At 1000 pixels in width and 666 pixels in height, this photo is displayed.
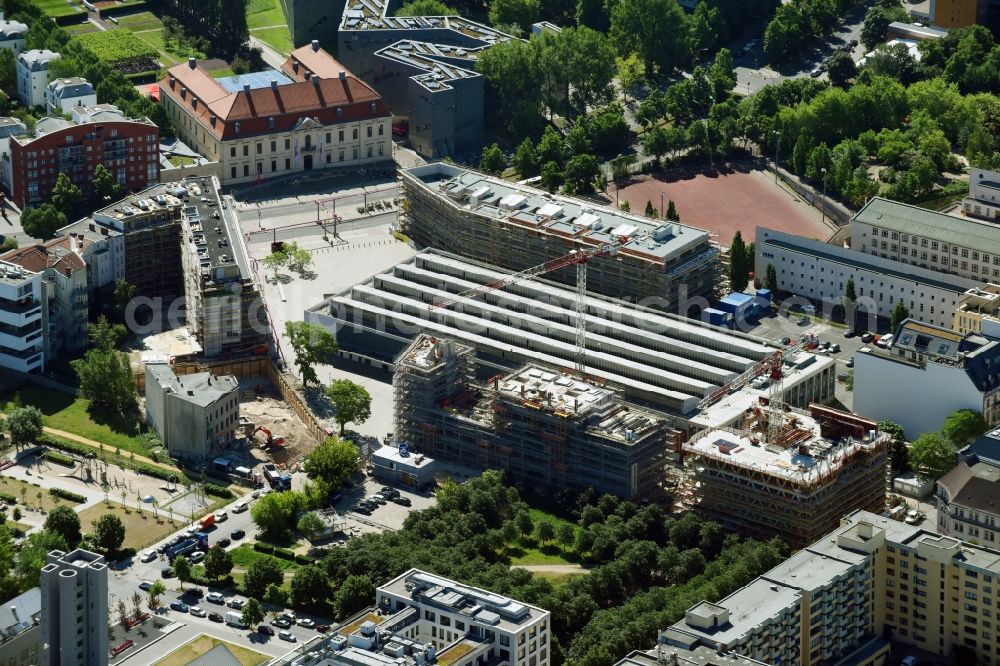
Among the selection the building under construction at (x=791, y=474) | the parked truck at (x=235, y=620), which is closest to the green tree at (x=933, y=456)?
the building under construction at (x=791, y=474)

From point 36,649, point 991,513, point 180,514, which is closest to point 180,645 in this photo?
point 36,649

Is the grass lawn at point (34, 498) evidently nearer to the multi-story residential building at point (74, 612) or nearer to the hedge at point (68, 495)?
the hedge at point (68, 495)

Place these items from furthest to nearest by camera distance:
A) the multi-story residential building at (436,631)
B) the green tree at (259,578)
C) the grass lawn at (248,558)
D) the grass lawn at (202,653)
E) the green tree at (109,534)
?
the green tree at (109,534) → the grass lawn at (248,558) → the green tree at (259,578) → the grass lawn at (202,653) → the multi-story residential building at (436,631)

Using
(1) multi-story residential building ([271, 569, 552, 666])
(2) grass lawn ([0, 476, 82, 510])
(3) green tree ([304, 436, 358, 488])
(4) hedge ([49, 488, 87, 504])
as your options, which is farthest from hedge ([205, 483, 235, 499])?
(1) multi-story residential building ([271, 569, 552, 666])

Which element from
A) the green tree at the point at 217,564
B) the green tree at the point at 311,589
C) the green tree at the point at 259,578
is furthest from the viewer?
the green tree at the point at 217,564

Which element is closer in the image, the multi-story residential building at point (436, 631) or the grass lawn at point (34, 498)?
the multi-story residential building at point (436, 631)

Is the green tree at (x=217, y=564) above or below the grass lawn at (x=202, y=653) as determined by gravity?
above

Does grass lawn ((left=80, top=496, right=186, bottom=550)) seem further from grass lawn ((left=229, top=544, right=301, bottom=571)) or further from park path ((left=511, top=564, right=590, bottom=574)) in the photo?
park path ((left=511, top=564, right=590, bottom=574))

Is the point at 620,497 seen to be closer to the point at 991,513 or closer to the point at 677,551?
the point at 677,551
